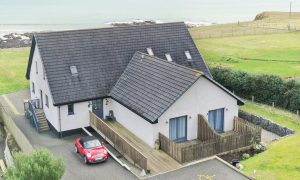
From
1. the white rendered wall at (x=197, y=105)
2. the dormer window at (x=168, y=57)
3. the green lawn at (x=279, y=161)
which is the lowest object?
the green lawn at (x=279, y=161)

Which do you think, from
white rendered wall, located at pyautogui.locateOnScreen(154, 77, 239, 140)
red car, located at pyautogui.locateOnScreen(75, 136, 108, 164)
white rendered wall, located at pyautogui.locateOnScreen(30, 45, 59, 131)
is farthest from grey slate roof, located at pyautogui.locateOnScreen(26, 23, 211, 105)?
white rendered wall, located at pyautogui.locateOnScreen(154, 77, 239, 140)

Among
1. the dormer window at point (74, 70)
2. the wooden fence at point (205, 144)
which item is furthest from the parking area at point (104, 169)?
the dormer window at point (74, 70)


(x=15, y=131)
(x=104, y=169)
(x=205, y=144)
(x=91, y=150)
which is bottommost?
(x=104, y=169)

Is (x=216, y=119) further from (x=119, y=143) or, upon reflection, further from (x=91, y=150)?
(x=91, y=150)

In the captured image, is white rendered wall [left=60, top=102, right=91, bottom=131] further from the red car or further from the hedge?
the hedge

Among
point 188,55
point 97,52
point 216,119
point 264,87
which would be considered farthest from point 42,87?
point 264,87

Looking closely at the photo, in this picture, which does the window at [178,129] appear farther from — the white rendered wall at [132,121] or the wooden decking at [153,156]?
the wooden decking at [153,156]
